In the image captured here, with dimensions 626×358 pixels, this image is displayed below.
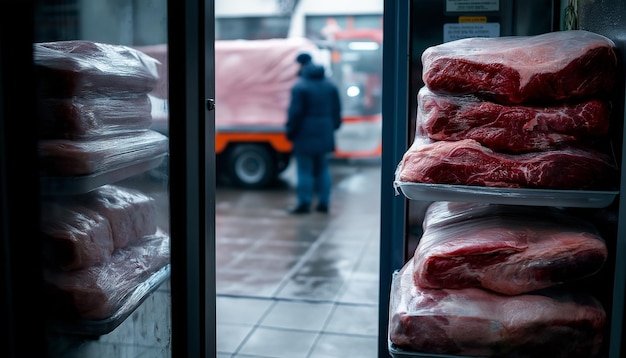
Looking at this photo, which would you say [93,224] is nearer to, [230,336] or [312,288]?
[230,336]

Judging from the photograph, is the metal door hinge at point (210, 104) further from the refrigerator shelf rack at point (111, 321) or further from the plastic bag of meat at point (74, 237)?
the refrigerator shelf rack at point (111, 321)

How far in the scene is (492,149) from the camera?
219 cm

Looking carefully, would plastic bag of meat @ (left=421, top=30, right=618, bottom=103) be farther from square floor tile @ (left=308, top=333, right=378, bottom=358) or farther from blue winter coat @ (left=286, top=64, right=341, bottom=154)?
blue winter coat @ (left=286, top=64, right=341, bottom=154)

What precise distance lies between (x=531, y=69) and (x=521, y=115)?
0.15 meters

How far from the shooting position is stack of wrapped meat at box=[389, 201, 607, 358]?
6.84 ft

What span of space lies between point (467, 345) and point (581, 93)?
881 mm

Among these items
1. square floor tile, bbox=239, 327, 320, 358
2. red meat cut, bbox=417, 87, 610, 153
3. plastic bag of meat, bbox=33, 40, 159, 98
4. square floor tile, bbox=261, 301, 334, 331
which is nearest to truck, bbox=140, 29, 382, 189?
square floor tile, bbox=261, 301, 334, 331

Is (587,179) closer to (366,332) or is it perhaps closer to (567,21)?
(567,21)

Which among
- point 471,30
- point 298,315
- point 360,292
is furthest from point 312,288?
point 471,30

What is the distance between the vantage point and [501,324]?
2.09 m

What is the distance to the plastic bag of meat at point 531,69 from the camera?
2.09 metres

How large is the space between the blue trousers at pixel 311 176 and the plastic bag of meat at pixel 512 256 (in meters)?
6.56

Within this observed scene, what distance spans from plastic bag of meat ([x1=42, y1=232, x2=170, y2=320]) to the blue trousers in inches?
245

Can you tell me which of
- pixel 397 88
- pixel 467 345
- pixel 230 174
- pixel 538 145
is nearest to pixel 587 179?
pixel 538 145
